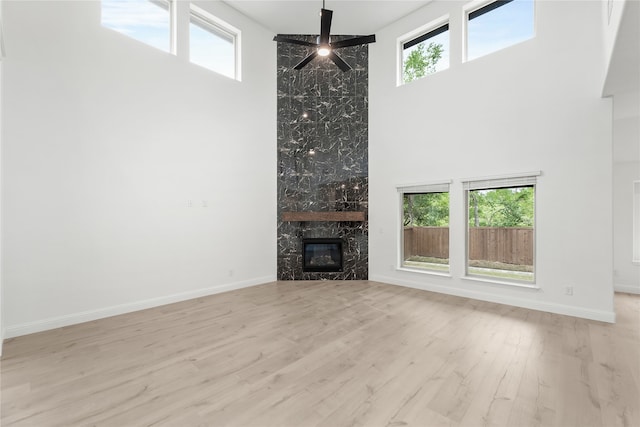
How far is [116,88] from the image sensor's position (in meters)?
3.87

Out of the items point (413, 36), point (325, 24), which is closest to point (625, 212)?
point (413, 36)

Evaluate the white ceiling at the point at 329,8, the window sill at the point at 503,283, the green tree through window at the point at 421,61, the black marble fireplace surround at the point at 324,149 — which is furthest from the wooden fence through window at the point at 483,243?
the white ceiling at the point at 329,8

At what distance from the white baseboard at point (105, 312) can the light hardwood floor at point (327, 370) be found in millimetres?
135

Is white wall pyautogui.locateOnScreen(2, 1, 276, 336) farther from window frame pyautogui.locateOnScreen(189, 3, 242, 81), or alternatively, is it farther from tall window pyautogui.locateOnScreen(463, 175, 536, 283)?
tall window pyautogui.locateOnScreen(463, 175, 536, 283)

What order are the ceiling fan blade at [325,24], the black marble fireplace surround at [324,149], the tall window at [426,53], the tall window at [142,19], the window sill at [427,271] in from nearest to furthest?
the ceiling fan blade at [325,24] → the tall window at [142,19] → the window sill at [427,271] → the tall window at [426,53] → the black marble fireplace surround at [324,149]

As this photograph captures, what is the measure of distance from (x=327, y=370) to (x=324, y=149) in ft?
14.9

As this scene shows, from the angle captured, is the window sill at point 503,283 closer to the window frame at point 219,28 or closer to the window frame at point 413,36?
the window frame at point 413,36

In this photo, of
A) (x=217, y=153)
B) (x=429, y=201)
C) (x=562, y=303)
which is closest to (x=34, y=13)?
(x=217, y=153)

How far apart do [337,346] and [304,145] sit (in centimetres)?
424

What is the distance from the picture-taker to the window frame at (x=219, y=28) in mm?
4930

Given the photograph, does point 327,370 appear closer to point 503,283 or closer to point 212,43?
point 503,283


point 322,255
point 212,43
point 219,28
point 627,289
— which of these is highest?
point 219,28

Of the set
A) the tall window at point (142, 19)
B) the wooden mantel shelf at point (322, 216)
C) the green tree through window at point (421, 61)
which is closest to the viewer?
the tall window at point (142, 19)

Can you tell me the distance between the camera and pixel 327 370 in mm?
2428
